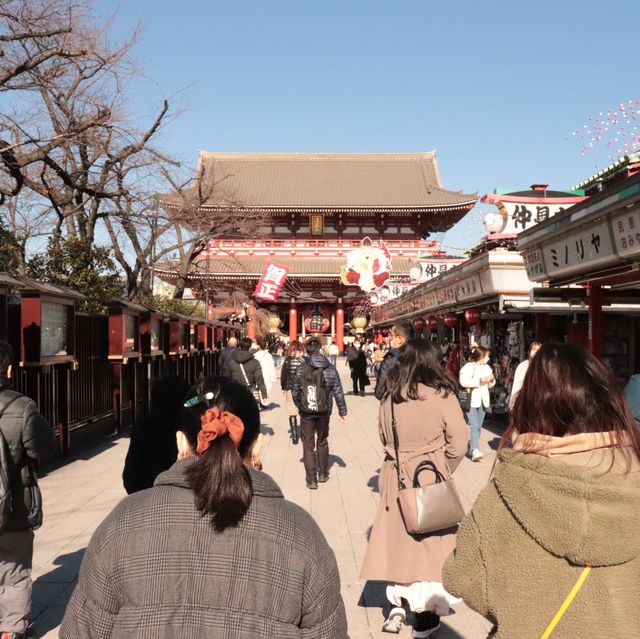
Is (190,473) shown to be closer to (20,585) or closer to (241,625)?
(241,625)

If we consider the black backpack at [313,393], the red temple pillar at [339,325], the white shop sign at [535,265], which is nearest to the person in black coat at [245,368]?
the black backpack at [313,393]

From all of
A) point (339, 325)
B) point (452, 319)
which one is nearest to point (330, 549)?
point (452, 319)

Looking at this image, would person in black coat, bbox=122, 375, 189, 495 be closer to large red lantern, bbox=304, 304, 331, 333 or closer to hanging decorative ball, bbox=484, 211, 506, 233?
hanging decorative ball, bbox=484, 211, 506, 233

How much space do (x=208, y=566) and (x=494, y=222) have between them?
8493 mm

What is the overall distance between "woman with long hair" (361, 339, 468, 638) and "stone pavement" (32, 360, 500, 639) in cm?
28

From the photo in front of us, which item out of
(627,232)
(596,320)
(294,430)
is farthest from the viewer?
(294,430)

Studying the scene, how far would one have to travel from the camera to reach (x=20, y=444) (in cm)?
351

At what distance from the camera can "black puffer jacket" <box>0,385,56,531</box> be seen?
348 cm

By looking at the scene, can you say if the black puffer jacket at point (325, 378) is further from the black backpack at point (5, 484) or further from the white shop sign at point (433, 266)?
the white shop sign at point (433, 266)

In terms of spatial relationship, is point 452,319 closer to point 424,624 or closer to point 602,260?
point 602,260

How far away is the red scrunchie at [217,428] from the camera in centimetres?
185

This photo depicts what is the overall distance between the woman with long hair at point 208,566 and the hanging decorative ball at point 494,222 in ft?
27.1

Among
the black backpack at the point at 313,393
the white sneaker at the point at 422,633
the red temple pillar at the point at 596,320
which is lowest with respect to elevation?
the white sneaker at the point at 422,633

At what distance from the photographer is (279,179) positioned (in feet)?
131
